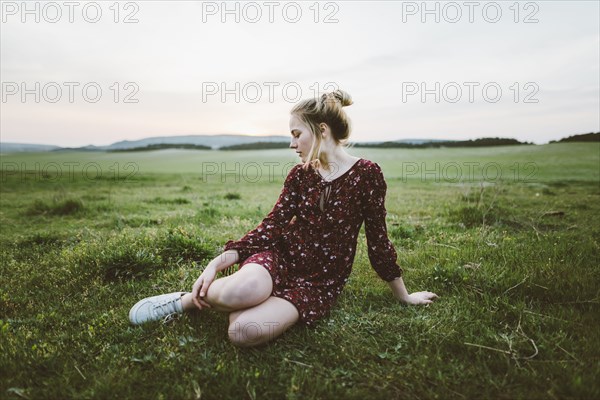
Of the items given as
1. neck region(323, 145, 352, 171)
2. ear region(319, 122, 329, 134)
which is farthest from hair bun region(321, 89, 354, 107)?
neck region(323, 145, 352, 171)

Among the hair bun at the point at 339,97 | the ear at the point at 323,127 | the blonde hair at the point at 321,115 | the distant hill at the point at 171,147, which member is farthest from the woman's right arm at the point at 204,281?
the distant hill at the point at 171,147

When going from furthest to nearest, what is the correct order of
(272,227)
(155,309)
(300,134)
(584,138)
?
(584,138) < (272,227) < (300,134) < (155,309)

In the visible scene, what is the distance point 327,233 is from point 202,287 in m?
1.51

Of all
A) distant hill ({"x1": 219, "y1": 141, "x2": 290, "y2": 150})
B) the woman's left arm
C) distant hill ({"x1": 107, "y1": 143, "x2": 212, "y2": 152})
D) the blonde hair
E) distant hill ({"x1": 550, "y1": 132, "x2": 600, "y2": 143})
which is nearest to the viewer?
the blonde hair

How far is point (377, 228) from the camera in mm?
4176

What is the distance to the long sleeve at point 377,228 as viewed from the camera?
4141 millimetres

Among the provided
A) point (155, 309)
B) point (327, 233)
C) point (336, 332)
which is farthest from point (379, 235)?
Answer: point (155, 309)

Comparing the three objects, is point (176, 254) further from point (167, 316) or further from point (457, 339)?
point (457, 339)

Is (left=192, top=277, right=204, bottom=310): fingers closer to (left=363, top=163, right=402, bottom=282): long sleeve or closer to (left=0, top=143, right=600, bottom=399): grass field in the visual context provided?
(left=0, top=143, right=600, bottom=399): grass field

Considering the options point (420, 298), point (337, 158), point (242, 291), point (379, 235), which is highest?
point (337, 158)

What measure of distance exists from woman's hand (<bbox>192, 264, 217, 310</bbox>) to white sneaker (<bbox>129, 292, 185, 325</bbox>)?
42 cm

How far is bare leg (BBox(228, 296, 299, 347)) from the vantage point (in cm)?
336

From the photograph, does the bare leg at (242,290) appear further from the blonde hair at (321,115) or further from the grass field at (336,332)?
the blonde hair at (321,115)

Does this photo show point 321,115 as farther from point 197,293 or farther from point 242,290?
point 197,293
